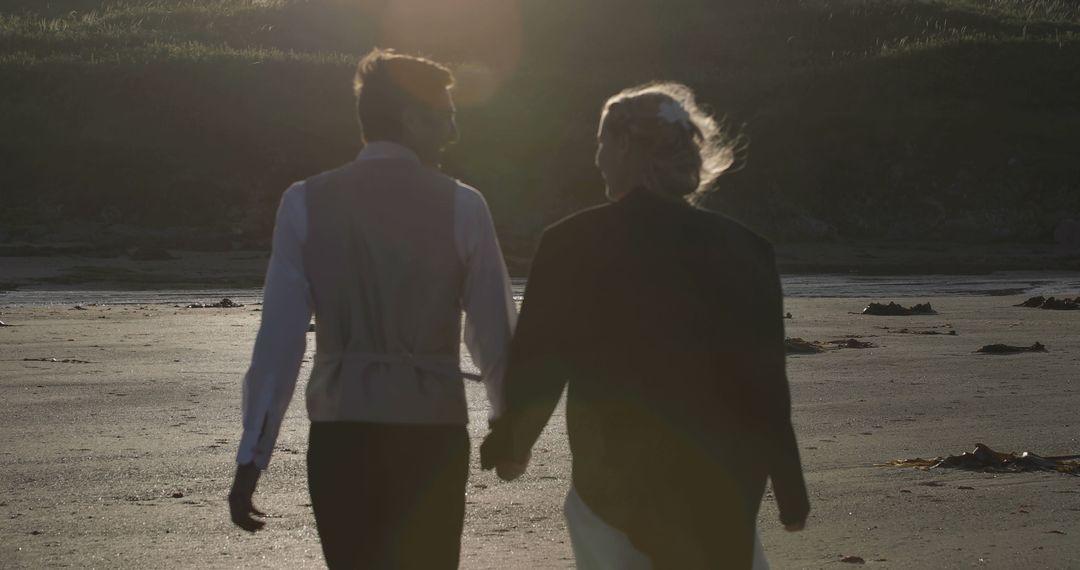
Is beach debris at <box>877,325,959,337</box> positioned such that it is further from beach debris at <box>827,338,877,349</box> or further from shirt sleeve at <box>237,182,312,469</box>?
shirt sleeve at <box>237,182,312,469</box>

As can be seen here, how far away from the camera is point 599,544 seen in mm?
3250

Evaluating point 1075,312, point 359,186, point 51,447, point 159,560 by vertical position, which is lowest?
point 1075,312

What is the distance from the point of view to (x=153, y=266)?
87.0ft

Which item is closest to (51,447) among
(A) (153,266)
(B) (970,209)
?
(A) (153,266)

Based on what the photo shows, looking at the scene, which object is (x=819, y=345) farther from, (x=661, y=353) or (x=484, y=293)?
(x=661, y=353)

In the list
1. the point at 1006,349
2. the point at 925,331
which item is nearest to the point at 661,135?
the point at 1006,349

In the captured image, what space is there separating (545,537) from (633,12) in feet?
161

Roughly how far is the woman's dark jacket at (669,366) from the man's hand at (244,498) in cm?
67

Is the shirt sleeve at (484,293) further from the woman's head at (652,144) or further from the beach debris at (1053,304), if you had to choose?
the beach debris at (1053,304)

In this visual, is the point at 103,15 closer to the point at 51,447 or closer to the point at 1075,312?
the point at 1075,312

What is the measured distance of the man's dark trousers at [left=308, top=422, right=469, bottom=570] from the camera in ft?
10.7

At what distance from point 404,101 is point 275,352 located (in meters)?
0.60

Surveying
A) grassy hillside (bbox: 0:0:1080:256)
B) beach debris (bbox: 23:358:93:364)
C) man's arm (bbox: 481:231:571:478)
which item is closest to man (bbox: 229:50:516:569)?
man's arm (bbox: 481:231:571:478)

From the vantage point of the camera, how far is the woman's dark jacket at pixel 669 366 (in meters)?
3.12
